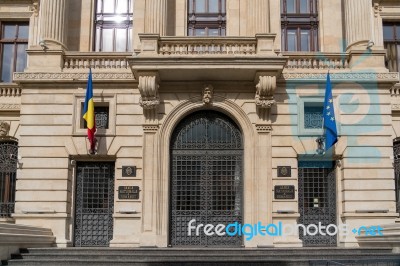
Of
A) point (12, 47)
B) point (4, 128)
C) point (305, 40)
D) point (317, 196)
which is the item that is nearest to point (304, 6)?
point (305, 40)

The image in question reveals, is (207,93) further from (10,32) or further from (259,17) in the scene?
(10,32)

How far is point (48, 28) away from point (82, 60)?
2042 mm

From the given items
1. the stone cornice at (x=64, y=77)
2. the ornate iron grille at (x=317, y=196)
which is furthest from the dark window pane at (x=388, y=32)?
the stone cornice at (x=64, y=77)

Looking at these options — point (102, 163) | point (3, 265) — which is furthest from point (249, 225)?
point (3, 265)

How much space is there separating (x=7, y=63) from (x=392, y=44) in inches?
723

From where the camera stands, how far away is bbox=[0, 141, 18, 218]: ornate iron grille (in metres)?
24.4

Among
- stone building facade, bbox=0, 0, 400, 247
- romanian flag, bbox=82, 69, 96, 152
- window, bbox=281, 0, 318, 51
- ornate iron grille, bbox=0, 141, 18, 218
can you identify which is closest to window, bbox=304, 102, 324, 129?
stone building facade, bbox=0, 0, 400, 247

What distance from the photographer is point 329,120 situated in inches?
846

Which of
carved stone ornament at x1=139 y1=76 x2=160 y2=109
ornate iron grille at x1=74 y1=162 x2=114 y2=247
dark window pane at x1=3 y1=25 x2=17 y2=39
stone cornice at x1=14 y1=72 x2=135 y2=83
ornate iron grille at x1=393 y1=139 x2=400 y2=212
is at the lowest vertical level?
ornate iron grille at x1=74 y1=162 x2=114 y2=247

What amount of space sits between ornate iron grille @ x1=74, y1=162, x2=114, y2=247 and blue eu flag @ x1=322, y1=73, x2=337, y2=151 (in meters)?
8.80

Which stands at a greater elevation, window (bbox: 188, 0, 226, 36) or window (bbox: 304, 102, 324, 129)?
window (bbox: 188, 0, 226, 36)

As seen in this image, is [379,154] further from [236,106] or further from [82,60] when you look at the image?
[82,60]

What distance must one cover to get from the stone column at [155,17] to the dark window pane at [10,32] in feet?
23.4

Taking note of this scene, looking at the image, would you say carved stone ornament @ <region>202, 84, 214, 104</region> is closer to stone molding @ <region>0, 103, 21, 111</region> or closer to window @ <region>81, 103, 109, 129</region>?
window @ <region>81, 103, 109, 129</region>
